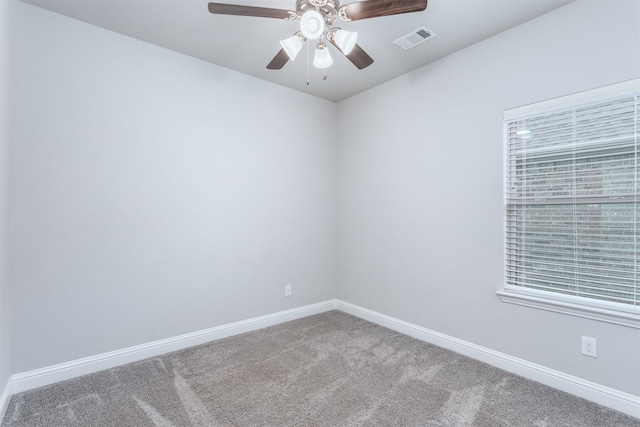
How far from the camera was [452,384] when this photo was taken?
87.7 inches

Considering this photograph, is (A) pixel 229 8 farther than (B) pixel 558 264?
No

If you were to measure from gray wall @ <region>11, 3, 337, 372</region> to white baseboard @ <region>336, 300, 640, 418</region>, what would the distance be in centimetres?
132

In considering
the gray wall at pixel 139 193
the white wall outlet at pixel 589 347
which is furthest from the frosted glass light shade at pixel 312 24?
the white wall outlet at pixel 589 347

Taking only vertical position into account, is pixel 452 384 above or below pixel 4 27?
below

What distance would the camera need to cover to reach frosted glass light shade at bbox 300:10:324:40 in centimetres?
174

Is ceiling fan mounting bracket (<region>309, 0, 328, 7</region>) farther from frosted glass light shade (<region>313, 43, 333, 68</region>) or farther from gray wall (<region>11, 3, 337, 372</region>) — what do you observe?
gray wall (<region>11, 3, 337, 372</region>)

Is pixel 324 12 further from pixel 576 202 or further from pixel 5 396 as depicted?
pixel 5 396

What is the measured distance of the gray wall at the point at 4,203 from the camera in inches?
74.7

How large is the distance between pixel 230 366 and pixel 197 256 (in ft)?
3.34

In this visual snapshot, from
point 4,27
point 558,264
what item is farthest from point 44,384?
point 558,264

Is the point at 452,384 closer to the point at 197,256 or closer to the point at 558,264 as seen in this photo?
the point at 558,264

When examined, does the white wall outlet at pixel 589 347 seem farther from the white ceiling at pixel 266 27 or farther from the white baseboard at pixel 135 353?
the white baseboard at pixel 135 353

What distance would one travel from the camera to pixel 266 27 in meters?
2.39

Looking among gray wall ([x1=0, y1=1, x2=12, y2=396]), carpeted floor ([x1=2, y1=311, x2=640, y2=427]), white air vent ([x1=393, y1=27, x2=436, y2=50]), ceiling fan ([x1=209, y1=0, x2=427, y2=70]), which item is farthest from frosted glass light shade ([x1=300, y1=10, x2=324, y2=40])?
carpeted floor ([x1=2, y1=311, x2=640, y2=427])
